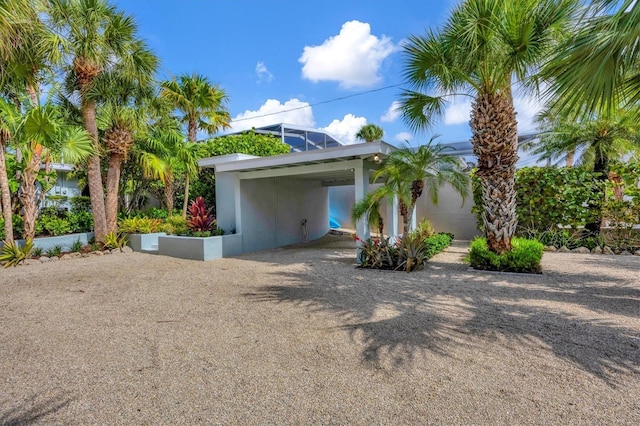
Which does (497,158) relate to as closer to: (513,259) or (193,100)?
(513,259)

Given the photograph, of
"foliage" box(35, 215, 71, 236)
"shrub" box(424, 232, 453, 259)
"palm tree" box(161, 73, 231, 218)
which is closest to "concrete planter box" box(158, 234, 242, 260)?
"palm tree" box(161, 73, 231, 218)

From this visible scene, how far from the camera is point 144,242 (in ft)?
38.9

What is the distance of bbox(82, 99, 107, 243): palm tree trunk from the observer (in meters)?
11.0

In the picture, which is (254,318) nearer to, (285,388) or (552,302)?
(285,388)

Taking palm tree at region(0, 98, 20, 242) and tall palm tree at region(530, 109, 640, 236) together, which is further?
tall palm tree at region(530, 109, 640, 236)

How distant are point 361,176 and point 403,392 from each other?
6604 mm

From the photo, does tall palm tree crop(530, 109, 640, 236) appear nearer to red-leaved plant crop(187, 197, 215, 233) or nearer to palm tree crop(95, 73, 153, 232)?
red-leaved plant crop(187, 197, 215, 233)

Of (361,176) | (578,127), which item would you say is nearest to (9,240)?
(361,176)

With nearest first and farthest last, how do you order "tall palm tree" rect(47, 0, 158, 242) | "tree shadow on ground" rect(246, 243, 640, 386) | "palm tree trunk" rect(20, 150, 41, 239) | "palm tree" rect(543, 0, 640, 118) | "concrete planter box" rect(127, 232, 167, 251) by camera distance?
"tree shadow on ground" rect(246, 243, 640, 386) → "palm tree" rect(543, 0, 640, 118) → "tall palm tree" rect(47, 0, 158, 242) → "palm tree trunk" rect(20, 150, 41, 239) → "concrete planter box" rect(127, 232, 167, 251)

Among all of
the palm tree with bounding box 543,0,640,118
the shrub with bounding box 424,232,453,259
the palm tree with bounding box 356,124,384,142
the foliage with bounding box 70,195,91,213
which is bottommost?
the shrub with bounding box 424,232,453,259

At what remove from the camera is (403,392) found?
282cm

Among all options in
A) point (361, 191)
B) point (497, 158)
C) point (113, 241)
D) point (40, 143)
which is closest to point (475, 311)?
point (497, 158)

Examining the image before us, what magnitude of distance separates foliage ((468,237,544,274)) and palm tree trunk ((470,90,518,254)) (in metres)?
0.19

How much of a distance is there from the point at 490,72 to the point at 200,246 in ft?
28.1
